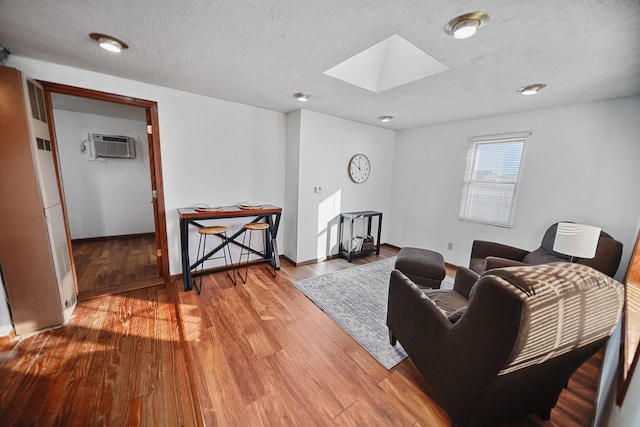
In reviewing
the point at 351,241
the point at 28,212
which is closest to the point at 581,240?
the point at 351,241

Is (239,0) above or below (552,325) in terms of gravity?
above

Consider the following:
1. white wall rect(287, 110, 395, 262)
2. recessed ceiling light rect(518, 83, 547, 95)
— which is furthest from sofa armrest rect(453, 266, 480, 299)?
white wall rect(287, 110, 395, 262)

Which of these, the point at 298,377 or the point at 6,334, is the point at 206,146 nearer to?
the point at 6,334

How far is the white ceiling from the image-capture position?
1.21 metres

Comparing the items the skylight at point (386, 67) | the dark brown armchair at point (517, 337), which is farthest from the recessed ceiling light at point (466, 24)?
the dark brown armchair at point (517, 337)

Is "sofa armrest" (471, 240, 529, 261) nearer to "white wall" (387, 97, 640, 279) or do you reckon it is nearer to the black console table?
"white wall" (387, 97, 640, 279)

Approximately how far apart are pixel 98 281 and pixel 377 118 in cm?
425

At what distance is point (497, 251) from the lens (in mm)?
2697

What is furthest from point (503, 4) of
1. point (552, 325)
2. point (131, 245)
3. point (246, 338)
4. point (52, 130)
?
point (131, 245)

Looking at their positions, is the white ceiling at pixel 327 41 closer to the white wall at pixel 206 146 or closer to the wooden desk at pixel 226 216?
the white wall at pixel 206 146

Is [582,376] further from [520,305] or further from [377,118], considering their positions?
[377,118]

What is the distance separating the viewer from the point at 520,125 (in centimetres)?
292

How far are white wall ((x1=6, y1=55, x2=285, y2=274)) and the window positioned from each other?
282cm

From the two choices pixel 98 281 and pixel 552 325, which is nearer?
pixel 552 325
